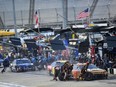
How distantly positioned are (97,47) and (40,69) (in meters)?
11.0

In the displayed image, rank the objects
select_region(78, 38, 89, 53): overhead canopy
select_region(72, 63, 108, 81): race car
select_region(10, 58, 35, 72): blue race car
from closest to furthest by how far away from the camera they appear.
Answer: select_region(72, 63, 108, 81): race car < select_region(78, 38, 89, 53): overhead canopy < select_region(10, 58, 35, 72): blue race car

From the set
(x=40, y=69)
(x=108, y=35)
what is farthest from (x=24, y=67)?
(x=108, y=35)

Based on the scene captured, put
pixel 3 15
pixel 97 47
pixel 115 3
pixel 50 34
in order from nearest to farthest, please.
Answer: pixel 97 47 → pixel 50 34 → pixel 115 3 → pixel 3 15

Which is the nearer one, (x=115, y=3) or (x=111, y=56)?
(x=111, y=56)

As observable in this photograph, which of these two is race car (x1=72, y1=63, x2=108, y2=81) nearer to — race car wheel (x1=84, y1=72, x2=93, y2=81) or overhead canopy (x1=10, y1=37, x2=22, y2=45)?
race car wheel (x1=84, y1=72, x2=93, y2=81)

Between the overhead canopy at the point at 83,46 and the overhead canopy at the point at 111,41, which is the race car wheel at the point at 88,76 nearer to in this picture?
the overhead canopy at the point at 111,41

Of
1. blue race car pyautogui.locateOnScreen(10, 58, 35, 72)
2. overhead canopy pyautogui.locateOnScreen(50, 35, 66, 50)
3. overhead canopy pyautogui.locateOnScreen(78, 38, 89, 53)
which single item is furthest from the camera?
blue race car pyautogui.locateOnScreen(10, 58, 35, 72)

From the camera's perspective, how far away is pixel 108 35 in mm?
29047

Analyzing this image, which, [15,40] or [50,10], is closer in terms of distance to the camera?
[15,40]

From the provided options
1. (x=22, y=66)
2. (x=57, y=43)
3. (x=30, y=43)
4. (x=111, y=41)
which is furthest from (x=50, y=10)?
(x=111, y=41)

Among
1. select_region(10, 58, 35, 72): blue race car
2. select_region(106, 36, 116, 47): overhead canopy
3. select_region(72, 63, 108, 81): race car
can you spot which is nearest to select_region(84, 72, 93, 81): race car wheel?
select_region(72, 63, 108, 81): race car

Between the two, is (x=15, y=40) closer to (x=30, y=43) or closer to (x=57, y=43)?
(x=30, y=43)

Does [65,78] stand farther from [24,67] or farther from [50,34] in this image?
[24,67]

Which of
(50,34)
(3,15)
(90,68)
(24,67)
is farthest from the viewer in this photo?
(3,15)
